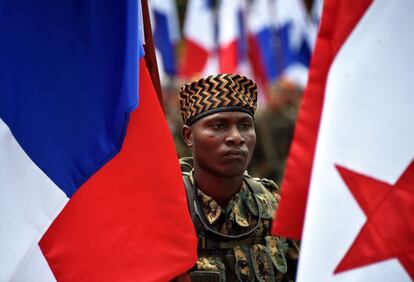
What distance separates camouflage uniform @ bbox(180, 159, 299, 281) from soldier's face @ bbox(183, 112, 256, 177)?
0.21m

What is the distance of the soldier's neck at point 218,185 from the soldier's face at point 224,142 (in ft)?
0.19

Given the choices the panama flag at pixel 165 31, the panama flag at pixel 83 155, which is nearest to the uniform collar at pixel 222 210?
the panama flag at pixel 83 155

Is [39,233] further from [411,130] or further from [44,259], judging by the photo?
[411,130]

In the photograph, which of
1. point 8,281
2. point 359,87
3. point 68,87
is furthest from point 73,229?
point 359,87

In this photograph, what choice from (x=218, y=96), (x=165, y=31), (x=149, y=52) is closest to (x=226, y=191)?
(x=218, y=96)

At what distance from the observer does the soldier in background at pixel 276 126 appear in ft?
44.4

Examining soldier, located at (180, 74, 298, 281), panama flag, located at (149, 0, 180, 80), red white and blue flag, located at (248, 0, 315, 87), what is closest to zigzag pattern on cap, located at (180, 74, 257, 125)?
soldier, located at (180, 74, 298, 281)

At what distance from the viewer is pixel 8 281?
9.96ft

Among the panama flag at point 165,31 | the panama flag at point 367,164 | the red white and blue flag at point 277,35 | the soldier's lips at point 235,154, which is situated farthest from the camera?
the red white and blue flag at point 277,35

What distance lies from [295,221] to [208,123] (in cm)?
105

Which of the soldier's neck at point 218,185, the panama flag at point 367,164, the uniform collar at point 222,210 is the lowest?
the uniform collar at point 222,210

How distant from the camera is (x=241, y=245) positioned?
399 cm

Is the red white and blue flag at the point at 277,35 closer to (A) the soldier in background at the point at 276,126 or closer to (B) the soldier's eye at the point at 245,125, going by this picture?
(A) the soldier in background at the point at 276,126

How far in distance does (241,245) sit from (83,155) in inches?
44.2
